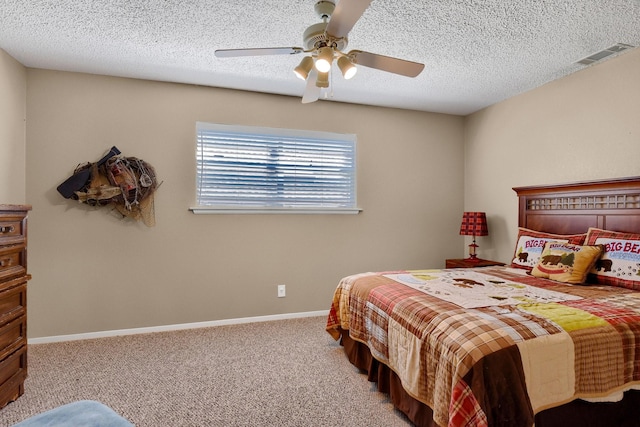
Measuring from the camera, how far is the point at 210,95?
3.50 meters

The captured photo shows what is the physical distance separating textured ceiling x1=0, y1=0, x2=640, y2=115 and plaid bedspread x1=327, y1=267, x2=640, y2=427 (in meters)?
1.79

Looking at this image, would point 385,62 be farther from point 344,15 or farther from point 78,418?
point 78,418

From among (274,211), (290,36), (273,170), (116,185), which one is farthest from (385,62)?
(116,185)

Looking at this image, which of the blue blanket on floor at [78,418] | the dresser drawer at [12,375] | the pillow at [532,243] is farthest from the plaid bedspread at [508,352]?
the dresser drawer at [12,375]

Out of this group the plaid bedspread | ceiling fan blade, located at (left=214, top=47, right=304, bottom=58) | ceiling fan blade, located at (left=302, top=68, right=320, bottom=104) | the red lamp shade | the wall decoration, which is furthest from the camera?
the red lamp shade

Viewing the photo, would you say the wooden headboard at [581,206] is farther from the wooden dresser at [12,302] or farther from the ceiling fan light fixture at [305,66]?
the wooden dresser at [12,302]

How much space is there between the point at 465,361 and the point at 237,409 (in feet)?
4.50

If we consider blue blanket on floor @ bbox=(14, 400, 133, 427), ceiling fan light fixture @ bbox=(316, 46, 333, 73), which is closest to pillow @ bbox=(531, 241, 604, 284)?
ceiling fan light fixture @ bbox=(316, 46, 333, 73)

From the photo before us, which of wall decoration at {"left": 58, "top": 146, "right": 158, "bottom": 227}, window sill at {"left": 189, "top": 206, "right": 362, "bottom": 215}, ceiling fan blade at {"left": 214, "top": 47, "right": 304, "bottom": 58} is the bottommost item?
window sill at {"left": 189, "top": 206, "right": 362, "bottom": 215}

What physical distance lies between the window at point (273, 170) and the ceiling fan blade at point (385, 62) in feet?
6.00

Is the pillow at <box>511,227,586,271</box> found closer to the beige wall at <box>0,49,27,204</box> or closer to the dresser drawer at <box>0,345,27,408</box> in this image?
the dresser drawer at <box>0,345,27,408</box>

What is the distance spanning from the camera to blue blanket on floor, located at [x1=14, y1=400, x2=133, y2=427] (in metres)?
1.10

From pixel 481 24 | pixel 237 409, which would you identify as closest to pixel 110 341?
pixel 237 409

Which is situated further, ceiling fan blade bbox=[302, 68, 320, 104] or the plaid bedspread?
ceiling fan blade bbox=[302, 68, 320, 104]
